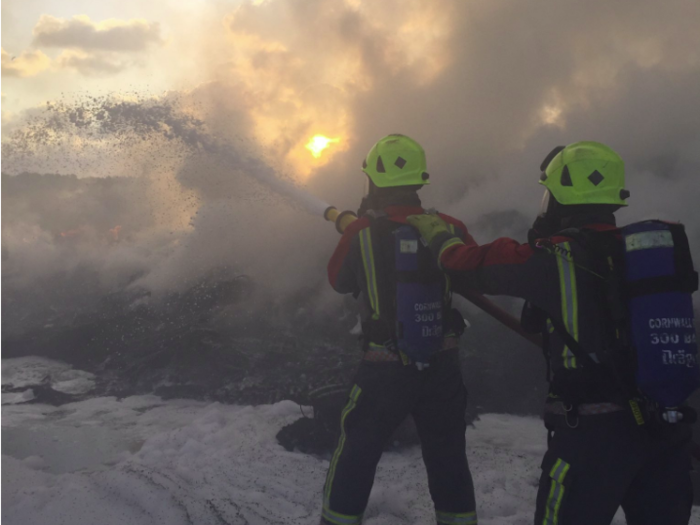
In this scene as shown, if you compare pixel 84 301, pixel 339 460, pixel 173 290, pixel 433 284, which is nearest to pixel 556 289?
pixel 433 284

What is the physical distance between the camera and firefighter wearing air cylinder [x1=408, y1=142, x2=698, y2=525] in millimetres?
1946

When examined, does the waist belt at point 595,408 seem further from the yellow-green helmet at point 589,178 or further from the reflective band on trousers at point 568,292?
the yellow-green helmet at point 589,178

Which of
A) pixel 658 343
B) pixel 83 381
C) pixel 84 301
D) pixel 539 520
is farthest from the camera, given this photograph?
pixel 84 301

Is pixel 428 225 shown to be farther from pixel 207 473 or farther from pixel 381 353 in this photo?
pixel 207 473

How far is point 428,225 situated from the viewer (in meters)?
2.70

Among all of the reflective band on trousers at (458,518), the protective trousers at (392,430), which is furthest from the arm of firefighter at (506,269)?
the reflective band on trousers at (458,518)

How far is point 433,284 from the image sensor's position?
290 cm

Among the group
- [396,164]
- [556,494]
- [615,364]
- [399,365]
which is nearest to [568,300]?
[615,364]

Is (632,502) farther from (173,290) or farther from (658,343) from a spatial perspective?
(173,290)

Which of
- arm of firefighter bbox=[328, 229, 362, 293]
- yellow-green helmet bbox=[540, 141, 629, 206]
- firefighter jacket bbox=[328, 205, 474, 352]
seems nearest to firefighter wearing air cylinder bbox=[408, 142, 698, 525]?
yellow-green helmet bbox=[540, 141, 629, 206]

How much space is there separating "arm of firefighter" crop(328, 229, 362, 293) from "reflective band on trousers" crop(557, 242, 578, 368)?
1220mm

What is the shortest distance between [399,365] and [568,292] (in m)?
1.14

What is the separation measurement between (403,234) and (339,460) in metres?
1.31

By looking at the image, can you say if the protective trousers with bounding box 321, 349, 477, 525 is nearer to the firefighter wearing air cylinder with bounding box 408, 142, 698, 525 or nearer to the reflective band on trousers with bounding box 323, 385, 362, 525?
the reflective band on trousers with bounding box 323, 385, 362, 525
